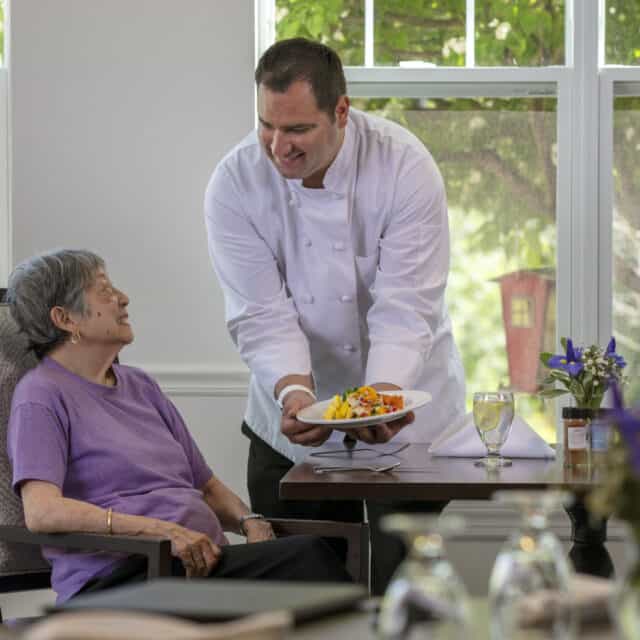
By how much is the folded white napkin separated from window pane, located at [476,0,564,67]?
1657 mm

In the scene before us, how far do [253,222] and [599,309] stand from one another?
136 centimetres

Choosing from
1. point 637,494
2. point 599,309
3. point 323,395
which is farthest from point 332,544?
point 637,494

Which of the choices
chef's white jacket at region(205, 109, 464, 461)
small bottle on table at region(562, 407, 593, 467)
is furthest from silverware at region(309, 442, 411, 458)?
small bottle on table at region(562, 407, 593, 467)

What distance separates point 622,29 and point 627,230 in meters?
0.63

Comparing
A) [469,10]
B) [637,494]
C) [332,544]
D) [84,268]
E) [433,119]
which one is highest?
[469,10]

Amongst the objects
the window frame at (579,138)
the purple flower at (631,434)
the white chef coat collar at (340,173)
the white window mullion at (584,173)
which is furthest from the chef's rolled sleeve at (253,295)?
the purple flower at (631,434)

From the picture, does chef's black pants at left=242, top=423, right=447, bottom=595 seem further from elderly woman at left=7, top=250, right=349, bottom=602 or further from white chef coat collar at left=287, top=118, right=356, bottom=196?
white chef coat collar at left=287, top=118, right=356, bottom=196

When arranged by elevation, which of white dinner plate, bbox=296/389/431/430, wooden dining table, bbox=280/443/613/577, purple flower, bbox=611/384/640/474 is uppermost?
purple flower, bbox=611/384/640/474

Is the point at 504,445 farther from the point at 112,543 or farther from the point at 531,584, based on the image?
the point at 531,584

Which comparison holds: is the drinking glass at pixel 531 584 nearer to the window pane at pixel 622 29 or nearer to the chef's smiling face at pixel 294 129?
the chef's smiling face at pixel 294 129

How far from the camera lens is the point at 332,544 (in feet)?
9.21

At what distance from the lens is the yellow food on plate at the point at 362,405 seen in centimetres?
246

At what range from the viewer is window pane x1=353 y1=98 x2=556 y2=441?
397 cm

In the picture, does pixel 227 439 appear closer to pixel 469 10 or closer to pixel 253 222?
pixel 253 222
